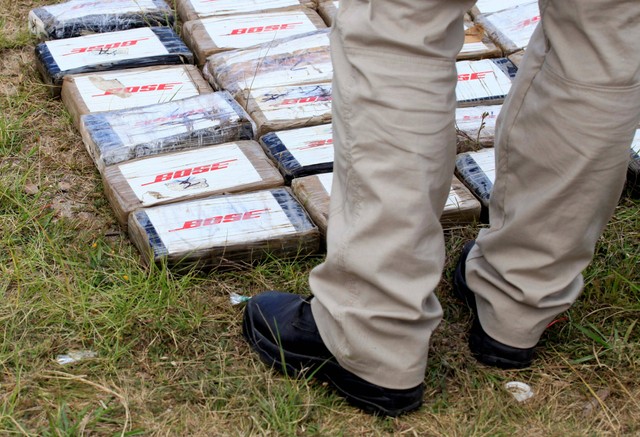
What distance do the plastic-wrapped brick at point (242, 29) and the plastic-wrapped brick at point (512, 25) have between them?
0.59m

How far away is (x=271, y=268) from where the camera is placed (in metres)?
2.55

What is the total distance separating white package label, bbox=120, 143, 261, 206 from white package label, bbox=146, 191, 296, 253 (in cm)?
8

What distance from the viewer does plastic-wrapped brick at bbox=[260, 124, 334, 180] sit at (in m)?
2.85

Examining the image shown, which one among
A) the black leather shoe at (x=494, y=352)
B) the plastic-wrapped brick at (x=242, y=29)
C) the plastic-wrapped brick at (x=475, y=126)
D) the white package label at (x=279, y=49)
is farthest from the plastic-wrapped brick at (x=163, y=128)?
the black leather shoe at (x=494, y=352)

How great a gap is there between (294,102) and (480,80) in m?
0.61

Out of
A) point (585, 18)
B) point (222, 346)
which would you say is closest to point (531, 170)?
point (585, 18)

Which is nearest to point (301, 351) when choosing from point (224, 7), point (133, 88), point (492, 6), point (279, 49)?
point (133, 88)

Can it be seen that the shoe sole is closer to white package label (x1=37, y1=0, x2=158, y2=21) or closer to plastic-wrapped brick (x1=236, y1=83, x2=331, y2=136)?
plastic-wrapped brick (x1=236, y1=83, x2=331, y2=136)

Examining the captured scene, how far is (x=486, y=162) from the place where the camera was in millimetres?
2896

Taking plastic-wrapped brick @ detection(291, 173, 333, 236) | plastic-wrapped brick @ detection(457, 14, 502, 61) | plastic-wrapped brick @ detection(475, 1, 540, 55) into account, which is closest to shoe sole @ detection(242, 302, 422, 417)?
plastic-wrapped brick @ detection(291, 173, 333, 236)

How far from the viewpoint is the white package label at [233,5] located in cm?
359

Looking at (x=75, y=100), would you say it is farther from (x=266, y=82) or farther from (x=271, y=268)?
(x=271, y=268)

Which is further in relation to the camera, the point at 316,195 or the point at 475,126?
the point at 475,126

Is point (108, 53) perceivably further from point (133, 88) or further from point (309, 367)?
point (309, 367)
